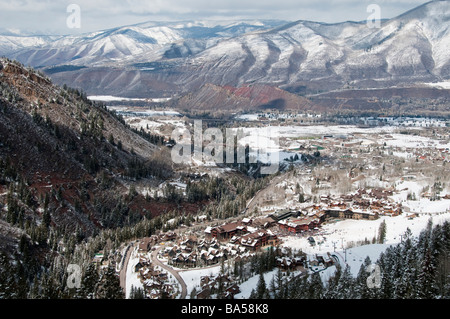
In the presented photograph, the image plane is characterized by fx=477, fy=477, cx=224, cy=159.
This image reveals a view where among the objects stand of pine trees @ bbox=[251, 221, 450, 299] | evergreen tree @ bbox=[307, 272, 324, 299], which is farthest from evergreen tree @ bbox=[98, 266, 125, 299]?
evergreen tree @ bbox=[307, 272, 324, 299]

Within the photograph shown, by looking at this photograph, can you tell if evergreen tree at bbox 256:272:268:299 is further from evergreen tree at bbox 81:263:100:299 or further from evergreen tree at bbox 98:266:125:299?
evergreen tree at bbox 81:263:100:299

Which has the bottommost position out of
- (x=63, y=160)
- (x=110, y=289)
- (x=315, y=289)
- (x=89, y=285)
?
(x=315, y=289)

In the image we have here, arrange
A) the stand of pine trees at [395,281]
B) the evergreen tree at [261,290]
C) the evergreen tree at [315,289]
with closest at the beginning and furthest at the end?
the stand of pine trees at [395,281], the evergreen tree at [315,289], the evergreen tree at [261,290]

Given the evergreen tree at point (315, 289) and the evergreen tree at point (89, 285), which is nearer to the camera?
the evergreen tree at point (89, 285)

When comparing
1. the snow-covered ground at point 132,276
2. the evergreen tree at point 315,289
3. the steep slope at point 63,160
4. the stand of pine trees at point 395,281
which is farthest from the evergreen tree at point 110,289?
the steep slope at point 63,160

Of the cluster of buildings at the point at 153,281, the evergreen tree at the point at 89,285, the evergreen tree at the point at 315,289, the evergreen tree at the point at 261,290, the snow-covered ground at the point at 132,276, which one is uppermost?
the evergreen tree at the point at 89,285

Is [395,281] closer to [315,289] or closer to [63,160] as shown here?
[315,289]

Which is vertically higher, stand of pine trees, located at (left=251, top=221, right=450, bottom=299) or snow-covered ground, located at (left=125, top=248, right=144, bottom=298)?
stand of pine trees, located at (left=251, top=221, right=450, bottom=299)

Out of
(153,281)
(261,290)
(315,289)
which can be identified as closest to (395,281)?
(315,289)

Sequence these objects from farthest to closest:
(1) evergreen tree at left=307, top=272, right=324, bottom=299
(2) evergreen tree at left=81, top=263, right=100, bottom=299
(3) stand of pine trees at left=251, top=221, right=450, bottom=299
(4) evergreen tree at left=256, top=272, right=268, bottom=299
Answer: (4) evergreen tree at left=256, top=272, right=268, bottom=299
(1) evergreen tree at left=307, top=272, right=324, bottom=299
(3) stand of pine trees at left=251, top=221, right=450, bottom=299
(2) evergreen tree at left=81, top=263, right=100, bottom=299

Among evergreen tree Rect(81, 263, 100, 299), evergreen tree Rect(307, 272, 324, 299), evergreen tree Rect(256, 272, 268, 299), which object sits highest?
evergreen tree Rect(81, 263, 100, 299)

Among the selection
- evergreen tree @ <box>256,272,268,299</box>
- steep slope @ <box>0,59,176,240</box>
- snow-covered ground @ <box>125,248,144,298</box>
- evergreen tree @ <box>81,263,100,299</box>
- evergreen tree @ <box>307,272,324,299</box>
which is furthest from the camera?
steep slope @ <box>0,59,176,240</box>

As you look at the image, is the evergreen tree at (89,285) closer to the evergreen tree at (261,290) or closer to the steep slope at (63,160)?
the evergreen tree at (261,290)

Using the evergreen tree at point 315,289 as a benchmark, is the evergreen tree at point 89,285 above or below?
above
